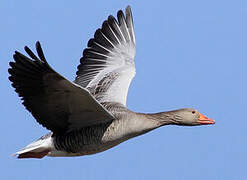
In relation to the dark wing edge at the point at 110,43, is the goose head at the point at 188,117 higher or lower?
lower

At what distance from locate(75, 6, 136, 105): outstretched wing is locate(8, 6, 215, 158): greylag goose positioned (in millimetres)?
22

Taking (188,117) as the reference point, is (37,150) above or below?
below

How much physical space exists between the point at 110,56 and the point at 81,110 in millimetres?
3590

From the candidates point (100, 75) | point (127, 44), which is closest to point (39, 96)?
point (100, 75)

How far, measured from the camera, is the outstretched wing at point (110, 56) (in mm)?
11875

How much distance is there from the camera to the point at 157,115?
398 inches

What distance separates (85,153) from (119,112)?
932 mm

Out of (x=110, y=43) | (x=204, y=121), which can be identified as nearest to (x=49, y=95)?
(x=204, y=121)

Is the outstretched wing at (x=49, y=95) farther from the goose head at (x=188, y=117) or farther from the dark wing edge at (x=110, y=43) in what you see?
the dark wing edge at (x=110, y=43)

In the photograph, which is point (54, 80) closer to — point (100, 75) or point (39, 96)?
point (39, 96)

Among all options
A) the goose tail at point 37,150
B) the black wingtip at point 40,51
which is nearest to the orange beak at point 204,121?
the goose tail at point 37,150

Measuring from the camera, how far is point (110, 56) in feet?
41.7

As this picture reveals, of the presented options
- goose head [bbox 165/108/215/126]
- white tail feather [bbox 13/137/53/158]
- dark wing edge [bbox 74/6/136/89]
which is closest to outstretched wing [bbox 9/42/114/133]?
white tail feather [bbox 13/137/53/158]

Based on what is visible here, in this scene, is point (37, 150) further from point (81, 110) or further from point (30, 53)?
point (30, 53)
